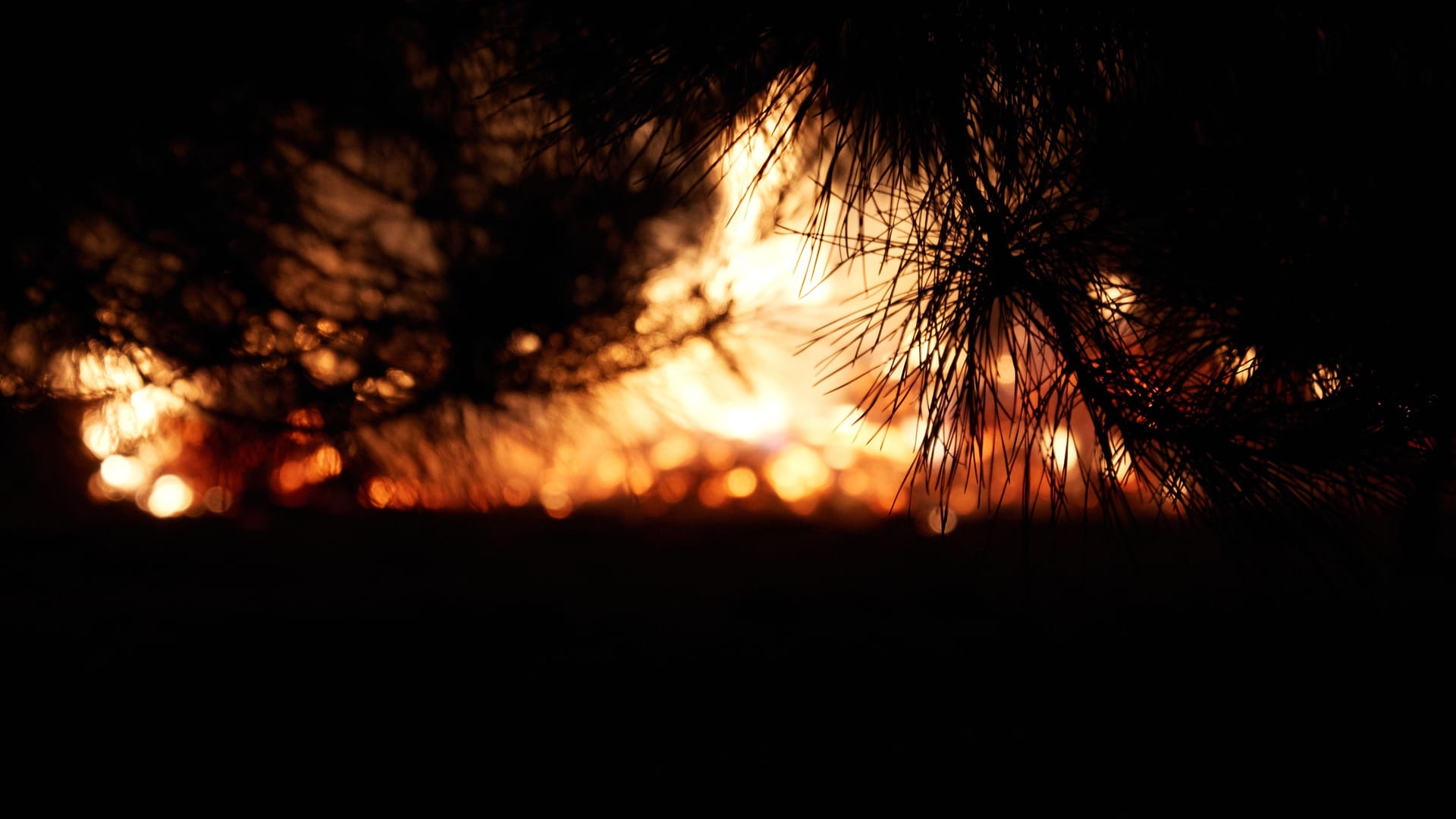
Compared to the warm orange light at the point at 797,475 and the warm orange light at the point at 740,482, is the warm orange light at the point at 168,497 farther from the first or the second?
the warm orange light at the point at 797,475

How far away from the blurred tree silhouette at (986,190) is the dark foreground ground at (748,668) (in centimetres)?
29

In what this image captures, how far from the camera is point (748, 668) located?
2.13m

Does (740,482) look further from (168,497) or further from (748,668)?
(168,497)

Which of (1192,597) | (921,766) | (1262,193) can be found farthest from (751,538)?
(1262,193)

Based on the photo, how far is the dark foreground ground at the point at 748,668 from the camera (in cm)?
173

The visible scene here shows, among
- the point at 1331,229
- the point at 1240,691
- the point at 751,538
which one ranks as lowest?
the point at 1240,691

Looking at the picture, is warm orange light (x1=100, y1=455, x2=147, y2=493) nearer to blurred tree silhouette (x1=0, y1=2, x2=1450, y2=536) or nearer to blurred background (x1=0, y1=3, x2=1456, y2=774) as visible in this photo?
blurred background (x1=0, y1=3, x2=1456, y2=774)

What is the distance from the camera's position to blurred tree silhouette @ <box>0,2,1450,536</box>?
3.50 feet

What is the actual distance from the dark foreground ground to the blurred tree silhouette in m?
0.29

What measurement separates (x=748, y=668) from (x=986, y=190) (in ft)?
4.87

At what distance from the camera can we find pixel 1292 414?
1.14 metres

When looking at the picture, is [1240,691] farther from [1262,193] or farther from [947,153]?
[947,153]

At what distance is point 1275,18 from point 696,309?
51.5 inches

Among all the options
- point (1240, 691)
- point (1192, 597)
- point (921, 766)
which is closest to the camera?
point (921, 766)
